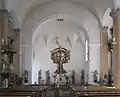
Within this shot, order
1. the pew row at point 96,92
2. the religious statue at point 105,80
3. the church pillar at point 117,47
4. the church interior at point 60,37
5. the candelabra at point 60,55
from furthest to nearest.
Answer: the candelabra at point 60,55, the religious statue at point 105,80, the church interior at point 60,37, the church pillar at point 117,47, the pew row at point 96,92

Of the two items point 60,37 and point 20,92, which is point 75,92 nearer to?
point 20,92

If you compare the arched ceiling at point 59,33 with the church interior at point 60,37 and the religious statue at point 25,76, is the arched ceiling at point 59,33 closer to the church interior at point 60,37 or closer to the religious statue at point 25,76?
the church interior at point 60,37

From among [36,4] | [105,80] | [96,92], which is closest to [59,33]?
[36,4]

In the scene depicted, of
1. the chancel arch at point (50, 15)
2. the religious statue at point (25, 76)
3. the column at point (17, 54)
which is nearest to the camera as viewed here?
the column at point (17, 54)

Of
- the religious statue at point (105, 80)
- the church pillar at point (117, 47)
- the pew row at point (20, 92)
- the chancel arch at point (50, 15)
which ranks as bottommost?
the pew row at point (20, 92)

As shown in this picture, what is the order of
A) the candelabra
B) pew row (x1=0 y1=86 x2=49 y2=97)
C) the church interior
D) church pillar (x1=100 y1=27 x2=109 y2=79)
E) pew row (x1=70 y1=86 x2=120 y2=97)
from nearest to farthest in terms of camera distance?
pew row (x1=70 y1=86 x2=120 y2=97) → pew row (x1=0 y1=86 x2=49 y2=97) → the church interior → church pillar (x1=100 y1=27 x2=109 y2=79) → the candelabra

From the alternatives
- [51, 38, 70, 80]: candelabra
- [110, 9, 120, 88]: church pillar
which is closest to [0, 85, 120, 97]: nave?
[110, 9, 120, 88]: church pillar

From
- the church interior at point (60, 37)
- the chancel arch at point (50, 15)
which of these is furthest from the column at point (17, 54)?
the chancel arch at point (50, 15)

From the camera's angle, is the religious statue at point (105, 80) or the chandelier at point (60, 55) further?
the chandelier at point (60, 55)

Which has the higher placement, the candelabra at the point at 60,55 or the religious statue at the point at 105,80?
the candelabra at the point at 60,55

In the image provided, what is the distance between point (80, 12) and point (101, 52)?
4349mm

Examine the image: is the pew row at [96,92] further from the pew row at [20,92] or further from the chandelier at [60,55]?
the chandelier at [60,55]

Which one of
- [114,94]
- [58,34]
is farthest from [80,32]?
[114,94]

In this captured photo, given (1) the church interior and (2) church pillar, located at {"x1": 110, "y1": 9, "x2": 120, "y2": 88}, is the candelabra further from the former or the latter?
(2) church pillar, located at {"x1": 110, "y1": 9, "x2": 120, "y2": 88}
